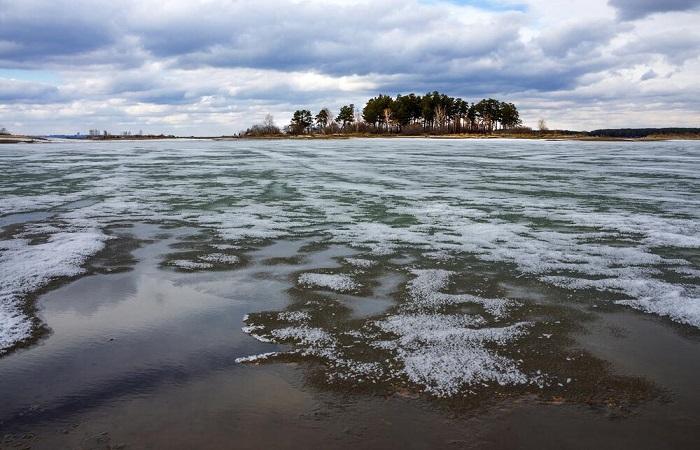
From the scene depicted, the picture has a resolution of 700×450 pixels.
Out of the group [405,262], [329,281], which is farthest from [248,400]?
[405,262]

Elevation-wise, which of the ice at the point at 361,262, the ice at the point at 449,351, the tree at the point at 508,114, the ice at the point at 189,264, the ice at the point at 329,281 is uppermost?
the tree at the point at 508,114

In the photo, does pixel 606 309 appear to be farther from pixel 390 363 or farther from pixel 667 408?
pixel 390 363

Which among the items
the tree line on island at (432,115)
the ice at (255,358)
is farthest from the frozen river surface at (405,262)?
the tree line on island at (432,115)

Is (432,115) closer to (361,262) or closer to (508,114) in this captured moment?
(508,114)

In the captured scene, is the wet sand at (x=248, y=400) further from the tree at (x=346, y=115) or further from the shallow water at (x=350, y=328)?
the tree at (x=346, y=115)

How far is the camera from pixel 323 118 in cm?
14550

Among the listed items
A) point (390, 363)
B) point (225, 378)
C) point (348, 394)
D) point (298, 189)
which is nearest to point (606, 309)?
point (390, 363)

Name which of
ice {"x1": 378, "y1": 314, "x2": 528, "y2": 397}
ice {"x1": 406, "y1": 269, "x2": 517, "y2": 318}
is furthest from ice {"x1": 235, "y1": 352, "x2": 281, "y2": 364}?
ice {"x1": 406, "y1": 269, "x2": 517, "y2": 318}

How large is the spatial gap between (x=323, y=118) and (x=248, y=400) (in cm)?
14509

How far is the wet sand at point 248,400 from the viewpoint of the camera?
3273 millimetres

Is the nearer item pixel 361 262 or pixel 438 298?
pixel 438 298

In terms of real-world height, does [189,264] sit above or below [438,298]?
above

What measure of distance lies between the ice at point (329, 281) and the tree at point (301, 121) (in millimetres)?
141953

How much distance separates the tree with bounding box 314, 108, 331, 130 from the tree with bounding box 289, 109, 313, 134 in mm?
2248
